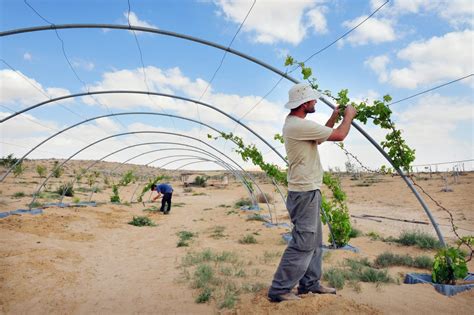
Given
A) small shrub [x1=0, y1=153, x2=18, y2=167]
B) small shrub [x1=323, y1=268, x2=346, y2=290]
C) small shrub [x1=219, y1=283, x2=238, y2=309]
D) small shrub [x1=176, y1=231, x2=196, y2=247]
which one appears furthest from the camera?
small shrub [x1=0, y1=153, x2=18, y2=167]

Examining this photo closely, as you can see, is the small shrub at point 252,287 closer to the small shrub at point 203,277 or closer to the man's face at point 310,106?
the small shrub at point 203,277

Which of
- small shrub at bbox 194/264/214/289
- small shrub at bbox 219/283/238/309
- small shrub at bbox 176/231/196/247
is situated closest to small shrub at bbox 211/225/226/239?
small shrub at bbox 176/231/196/247

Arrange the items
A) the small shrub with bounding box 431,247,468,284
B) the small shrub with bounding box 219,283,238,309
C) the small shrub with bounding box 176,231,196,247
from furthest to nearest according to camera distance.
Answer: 1. the small shrub with bounding box 176,231,196,247
2. the small shrub with bounding box 431,247,468,284
3. the small shrub with bounding box 219,283,238,309

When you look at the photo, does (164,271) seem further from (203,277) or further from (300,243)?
(300,243)

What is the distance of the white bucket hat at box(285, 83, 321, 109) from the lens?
10.9 feet

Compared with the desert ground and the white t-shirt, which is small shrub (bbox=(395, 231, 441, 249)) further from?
the white t-shirt

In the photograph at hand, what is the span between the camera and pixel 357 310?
305cm

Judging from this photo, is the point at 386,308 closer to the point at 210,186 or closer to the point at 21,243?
the point at 21,243

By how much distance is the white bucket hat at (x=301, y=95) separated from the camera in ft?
10.9

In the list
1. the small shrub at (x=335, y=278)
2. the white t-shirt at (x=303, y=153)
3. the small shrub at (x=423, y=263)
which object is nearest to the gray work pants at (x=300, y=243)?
the white t-shirt at (x=303, y=153)

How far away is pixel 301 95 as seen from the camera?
3.34 metres

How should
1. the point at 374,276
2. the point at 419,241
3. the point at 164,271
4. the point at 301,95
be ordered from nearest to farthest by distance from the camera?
the point at 301,95 → the point at 374,276 → the point at 164,271 → the point at 419,241

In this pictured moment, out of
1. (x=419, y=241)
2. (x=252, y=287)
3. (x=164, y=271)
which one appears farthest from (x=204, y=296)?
(x=419, y=241)

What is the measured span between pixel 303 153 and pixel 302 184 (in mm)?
306
